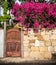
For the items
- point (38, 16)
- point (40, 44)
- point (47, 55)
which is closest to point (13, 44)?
point (40, 44)

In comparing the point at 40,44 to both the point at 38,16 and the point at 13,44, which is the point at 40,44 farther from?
the point at 38,16

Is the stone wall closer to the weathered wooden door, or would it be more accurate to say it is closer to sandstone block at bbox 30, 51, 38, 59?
sandstone block at bbox 30, 51, 38, 59

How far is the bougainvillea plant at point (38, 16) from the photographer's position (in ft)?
54.6

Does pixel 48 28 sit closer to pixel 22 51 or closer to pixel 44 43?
pixel 44 43

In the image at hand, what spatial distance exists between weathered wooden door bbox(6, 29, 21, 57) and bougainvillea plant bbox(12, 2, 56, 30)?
766 mm

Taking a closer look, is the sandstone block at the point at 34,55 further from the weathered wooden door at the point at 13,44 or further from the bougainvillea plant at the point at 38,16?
the bougainvillea plant at the point at 38,16

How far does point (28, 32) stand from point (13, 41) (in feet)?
3.22

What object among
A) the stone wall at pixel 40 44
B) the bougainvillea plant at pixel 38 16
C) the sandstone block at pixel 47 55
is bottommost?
the sandstone block at pixel 47 55

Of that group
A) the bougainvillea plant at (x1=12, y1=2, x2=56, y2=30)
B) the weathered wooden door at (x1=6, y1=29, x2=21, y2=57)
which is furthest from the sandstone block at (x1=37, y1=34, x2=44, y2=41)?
the weathered wooden door at (x1=6, y1=29, x2=21, y2=57)

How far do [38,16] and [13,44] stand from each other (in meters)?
2.15

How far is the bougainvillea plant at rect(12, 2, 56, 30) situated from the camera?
16641mm

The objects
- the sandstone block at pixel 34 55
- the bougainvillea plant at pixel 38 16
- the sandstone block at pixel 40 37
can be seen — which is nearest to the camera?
the sandstone block at pixel 34 55

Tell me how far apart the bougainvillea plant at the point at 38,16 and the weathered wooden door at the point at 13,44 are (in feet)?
2.51

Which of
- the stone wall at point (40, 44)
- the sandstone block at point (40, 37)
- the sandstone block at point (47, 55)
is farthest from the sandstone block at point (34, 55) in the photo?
the sandstone block at point (40, 37)
